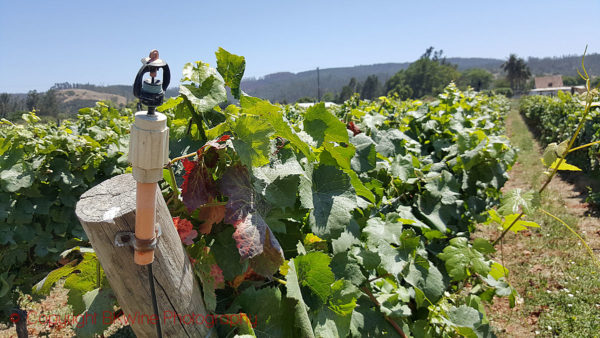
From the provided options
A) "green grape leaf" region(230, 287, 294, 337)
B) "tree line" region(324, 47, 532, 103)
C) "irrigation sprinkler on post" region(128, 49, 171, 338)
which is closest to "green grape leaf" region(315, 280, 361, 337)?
"green grape leaf" region(230, 287, 294, 337)

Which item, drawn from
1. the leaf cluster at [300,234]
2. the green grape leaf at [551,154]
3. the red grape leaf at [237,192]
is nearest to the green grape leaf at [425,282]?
the leaf cluster at [300,234]

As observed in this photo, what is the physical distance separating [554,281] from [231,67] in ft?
16.1

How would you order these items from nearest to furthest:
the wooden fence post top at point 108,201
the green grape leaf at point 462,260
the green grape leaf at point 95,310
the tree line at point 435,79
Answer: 1. the wooden fence post top at point 108,201
2. the green grape leaf at point 95,310
3. the green grape leaf at point 462,260
4. the tree line at point 435,79

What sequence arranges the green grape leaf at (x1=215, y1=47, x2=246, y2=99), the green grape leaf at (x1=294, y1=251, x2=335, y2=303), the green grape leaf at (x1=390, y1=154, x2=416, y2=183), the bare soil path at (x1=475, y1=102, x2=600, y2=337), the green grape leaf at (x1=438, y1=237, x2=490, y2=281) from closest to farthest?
1. the green grape leaf at (x1=294, y1=251, x2=335, y2=303)
2. the green grape leaf at (x1=215, y1=47, x2=246, y2=99)
3. the green grape leaf at (x1=438, y1=237, x2=490, y2=281)
4. the green grape leaf at (x1=390, y1=154, x2=416, y2=183)
5. the bare soil path at (x1=475, y1=102, x2=600, y2=337)

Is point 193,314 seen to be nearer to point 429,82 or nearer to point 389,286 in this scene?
point 389,286

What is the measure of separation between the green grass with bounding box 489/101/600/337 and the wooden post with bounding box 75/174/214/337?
3766mm

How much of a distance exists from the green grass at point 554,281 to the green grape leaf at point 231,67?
377cm

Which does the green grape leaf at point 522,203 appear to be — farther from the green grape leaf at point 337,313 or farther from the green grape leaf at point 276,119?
the green grape leaf at point 276,119

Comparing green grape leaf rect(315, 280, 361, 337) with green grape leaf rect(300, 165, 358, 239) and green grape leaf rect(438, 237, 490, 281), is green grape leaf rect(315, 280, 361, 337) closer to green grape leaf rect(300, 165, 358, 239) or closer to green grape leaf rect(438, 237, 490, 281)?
green grape leaf rect(300, 165, 358, 239)

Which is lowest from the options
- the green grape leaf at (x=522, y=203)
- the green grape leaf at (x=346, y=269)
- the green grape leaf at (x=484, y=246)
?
the green grape leaf at (x=484, y=246)

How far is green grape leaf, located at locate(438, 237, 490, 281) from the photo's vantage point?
7.01 feet

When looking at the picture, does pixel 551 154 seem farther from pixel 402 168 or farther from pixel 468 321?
pixel 468 321

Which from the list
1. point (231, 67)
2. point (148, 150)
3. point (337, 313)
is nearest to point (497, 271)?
point (337, 313)

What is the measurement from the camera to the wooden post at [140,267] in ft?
3.08
